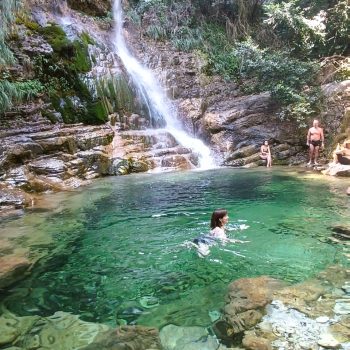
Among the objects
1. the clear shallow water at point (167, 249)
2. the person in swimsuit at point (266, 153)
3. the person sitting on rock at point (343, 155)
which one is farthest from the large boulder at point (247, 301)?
the person in swimsuit at point (266, 153)

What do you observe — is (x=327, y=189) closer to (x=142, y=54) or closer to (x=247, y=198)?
(x=247, y=198)

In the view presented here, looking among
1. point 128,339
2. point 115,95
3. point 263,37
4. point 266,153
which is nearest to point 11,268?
point 128,339

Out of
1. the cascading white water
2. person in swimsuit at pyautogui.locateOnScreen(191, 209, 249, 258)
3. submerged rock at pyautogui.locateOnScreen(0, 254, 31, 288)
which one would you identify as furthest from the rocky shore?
the cascading white water

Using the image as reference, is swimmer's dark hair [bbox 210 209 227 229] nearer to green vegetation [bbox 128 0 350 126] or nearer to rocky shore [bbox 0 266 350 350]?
rocky shore [bbox 0 266 350 350]

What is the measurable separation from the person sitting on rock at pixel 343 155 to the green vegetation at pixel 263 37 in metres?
2.51

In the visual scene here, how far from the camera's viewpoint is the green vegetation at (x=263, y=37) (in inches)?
619

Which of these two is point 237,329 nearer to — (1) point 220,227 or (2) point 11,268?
(1) point 220,227

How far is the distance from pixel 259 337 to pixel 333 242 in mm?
2966

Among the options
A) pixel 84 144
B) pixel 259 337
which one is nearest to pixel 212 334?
pixel 259 337

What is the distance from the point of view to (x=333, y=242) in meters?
5.61

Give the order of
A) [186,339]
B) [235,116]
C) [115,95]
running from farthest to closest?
[235,116] → [115,95] → [186,339]

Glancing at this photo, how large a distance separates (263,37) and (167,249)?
58.7 ft

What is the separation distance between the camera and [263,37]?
20562mm

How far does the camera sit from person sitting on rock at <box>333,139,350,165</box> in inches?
477
